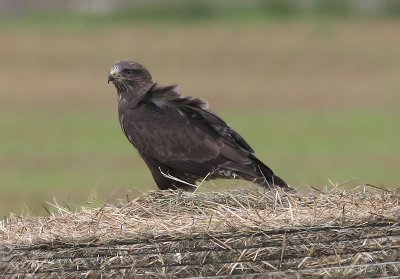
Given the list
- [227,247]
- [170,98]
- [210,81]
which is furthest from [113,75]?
[210,81]

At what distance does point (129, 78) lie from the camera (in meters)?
10.6

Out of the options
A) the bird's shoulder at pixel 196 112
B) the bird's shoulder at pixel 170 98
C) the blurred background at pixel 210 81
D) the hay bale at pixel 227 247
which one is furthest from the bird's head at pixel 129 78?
the blurred background at pixel 210 81

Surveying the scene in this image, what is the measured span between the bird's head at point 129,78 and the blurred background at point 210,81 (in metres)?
5.81

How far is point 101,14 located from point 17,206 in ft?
91.8

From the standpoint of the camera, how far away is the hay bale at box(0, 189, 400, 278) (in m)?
6.24

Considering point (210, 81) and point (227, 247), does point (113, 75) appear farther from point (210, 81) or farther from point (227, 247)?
point (210, 81)

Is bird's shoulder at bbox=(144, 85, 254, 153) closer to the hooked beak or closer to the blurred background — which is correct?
the hooked beak

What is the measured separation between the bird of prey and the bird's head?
0.37 metres

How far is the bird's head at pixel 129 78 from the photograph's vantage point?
1054cm

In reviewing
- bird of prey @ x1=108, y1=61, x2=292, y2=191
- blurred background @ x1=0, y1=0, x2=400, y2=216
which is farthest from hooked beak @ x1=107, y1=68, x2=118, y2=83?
blurred background @ x1=0, y1=0, x2=400, y2=216

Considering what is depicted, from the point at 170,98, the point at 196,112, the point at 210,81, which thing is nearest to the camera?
the point at 196,112

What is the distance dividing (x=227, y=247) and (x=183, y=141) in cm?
364

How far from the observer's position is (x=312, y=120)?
2970 cm

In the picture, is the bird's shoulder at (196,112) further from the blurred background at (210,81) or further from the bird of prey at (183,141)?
the blurred background at (210,81)
